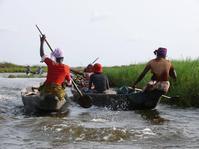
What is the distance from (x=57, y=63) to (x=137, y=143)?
15.7ft

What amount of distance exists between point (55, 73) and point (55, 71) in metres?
0.06

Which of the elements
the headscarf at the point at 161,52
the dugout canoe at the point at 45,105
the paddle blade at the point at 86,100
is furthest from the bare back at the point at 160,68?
the dugout canoe at the point at 45,105

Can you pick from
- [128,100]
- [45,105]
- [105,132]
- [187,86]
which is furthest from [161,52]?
[105,132]

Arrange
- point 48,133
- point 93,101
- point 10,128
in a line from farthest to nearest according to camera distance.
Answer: point 93,101 → point 10,128 → point 48,133

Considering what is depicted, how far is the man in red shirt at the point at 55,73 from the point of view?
39.9ft

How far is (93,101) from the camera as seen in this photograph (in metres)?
14.9

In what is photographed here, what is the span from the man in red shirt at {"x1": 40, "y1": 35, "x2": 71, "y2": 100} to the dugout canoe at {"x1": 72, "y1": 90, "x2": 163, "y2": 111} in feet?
7.23

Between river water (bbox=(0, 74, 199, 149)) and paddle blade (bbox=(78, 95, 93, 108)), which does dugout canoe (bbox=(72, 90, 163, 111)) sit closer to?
paddle blade (bbox=(78, 95, 93, 108))

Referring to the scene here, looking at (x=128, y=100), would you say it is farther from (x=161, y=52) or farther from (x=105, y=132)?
(x=105, y=132)

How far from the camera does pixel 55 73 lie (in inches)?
483

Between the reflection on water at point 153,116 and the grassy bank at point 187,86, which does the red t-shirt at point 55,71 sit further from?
the grassy bank at point 187,86

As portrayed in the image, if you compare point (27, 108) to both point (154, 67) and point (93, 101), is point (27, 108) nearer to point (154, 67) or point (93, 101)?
point (93, 101)

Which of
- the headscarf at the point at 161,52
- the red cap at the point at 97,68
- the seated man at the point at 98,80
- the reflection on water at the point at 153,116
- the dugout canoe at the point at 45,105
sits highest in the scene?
the headscarf at the point at 161,52

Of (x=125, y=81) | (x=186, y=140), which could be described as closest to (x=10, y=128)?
(x=186, y=140)
